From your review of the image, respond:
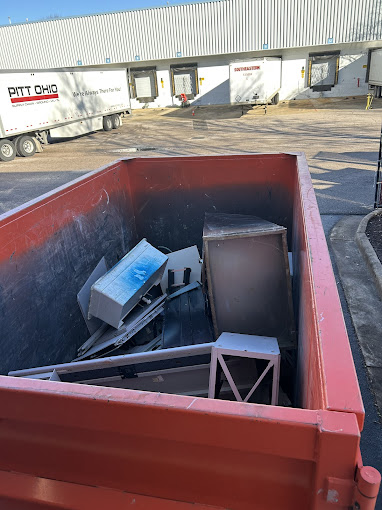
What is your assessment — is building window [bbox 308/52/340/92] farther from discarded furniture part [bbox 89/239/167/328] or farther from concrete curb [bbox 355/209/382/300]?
discarded furniture part [bbox 89/239/167/328]

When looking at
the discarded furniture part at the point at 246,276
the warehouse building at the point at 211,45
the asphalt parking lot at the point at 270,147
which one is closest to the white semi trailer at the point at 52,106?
the asphalt parking lot at the point at 270,147

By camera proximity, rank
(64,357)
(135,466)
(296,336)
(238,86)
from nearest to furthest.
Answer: (135,466) → (296,336) → (64,357) → (238,86)

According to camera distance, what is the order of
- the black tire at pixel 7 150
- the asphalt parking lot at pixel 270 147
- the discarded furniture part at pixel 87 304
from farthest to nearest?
the black tire at pixel 7 150 < the asphalt parking lot at pixel 270 147 < the discarded furniture part at pixel 87 304

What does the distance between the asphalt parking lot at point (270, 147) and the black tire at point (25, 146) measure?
0.49 metres

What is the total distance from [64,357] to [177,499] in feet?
6.98

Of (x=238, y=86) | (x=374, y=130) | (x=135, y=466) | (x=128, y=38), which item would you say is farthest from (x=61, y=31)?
(x=135, y=466)

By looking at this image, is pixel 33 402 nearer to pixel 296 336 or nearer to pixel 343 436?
pixel 343 436

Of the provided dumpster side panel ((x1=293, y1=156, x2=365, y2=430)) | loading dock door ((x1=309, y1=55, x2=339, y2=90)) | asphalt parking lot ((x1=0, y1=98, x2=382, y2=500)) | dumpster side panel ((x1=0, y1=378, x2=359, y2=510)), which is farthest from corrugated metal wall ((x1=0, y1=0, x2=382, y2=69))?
dumpster side panel ((x1=0, y1=378, x2=359, y2=510))

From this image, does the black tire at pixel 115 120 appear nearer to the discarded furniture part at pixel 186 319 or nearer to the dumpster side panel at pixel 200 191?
the dumpster side panel at pixel 200 191

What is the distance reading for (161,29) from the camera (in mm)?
25703

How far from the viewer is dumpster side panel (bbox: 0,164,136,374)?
275 centimetres

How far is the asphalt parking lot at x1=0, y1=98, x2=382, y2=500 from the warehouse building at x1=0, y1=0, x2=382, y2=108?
2.10 metres

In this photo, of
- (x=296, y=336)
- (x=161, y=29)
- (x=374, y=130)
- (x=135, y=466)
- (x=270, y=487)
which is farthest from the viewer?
(x=161, y=29)

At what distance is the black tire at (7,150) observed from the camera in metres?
15.2
